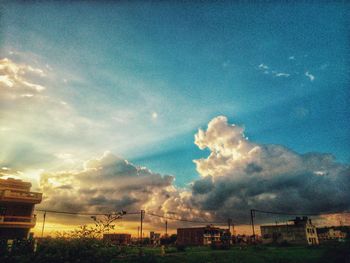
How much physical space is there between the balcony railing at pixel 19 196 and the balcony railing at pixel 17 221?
2152 millimetres

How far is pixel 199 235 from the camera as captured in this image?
3319 inches

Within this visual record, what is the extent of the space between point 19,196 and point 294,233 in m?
74.5

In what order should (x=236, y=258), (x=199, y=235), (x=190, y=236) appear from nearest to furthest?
(x=236, y=258) → (x=199, y=235) → (x=190, y=236)

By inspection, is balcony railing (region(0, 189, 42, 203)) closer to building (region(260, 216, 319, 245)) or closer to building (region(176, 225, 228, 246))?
building (region(176, 225, 228, 246))

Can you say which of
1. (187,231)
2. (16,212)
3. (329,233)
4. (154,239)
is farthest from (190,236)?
(16,212)

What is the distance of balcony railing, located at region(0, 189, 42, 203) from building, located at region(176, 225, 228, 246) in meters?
59.8

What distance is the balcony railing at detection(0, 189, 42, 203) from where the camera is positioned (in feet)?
106

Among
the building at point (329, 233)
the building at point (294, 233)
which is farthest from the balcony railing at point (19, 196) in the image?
the building at point (329, 233)

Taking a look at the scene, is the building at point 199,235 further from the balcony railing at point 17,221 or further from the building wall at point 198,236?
the balcony railing at point 17,221

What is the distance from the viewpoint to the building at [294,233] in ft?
251

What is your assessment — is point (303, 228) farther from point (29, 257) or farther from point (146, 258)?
point (29, 257)

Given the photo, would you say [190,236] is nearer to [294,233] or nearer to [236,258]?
[294,233]

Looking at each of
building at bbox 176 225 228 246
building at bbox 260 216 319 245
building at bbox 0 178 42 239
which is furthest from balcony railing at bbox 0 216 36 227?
building at bbox 260 216 319 245

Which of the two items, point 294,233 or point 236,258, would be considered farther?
point 294,233
